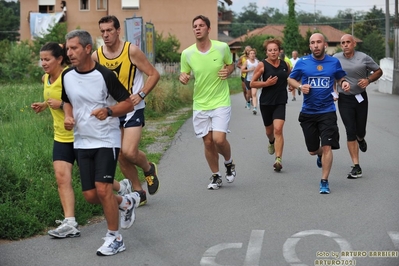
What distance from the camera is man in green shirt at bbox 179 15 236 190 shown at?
969 centimetres

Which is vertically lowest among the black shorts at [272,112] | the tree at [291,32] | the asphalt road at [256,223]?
the asphalt road at [256,223]

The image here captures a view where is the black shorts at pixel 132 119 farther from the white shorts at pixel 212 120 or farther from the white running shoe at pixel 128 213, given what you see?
the white shorts at pixel 212 120

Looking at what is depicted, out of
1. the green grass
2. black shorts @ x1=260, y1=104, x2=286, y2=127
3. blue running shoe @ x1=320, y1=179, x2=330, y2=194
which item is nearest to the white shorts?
the green grass

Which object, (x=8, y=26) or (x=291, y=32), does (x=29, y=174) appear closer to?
(x=291, y=32)

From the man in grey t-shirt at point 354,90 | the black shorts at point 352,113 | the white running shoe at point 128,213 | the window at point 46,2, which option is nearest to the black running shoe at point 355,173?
the man in grey t-shirt at point 354,90

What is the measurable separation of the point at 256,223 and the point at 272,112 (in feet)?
13.0

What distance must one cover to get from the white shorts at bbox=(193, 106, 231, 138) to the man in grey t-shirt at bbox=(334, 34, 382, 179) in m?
1.85

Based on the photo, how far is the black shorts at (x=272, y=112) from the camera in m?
11.5

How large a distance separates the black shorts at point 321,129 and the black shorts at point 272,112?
110cm

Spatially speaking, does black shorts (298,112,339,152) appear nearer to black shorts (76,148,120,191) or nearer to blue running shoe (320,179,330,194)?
blue running shoe (320,179,330,194)

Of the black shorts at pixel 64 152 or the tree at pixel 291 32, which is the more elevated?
the tree at pixel 291 32

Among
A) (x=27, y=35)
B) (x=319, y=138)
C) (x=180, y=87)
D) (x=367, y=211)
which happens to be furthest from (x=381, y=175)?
(x=27, y=35)

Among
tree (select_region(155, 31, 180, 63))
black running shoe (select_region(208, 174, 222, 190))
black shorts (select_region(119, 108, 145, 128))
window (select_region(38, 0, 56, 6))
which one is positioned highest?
window (select_region(38, 0, 56, 6))

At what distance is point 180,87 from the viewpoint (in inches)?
1051
